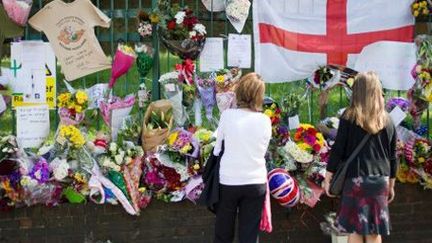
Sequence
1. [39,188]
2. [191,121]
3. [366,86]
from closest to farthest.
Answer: [366,86]
[39,188]
[191,121]

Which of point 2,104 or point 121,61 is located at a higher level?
point 121,61

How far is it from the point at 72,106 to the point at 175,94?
0.88 meters

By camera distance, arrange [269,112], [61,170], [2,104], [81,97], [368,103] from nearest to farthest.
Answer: [368,103]
[61,170]
[81,97]
[2,104]
[269,112]

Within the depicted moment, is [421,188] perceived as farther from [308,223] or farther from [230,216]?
[230,216]

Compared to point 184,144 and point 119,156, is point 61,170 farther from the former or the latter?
point 184,144

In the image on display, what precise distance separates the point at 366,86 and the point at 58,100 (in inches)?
103

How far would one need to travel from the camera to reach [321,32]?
6516 mm

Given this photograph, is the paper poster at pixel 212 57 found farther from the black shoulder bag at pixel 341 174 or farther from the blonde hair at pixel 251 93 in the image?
the black shoulder bag at pixel 341 174

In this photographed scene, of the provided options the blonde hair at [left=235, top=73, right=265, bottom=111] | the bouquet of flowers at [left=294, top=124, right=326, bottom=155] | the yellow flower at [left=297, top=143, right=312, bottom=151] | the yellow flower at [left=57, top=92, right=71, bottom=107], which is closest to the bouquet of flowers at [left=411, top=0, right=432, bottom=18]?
the bouquet of flowers at [left=294, top=124, right=326, bottom=155]

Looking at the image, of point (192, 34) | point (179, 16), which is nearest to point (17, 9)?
point (179, 16)

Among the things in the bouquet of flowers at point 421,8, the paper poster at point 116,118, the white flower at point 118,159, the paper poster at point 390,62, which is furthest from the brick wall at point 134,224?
the bouquet of flowers at point 421,8

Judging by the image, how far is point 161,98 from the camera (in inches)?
248

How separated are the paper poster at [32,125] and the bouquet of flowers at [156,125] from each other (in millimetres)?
862

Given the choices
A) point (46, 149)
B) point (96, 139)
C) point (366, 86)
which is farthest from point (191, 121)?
point (366, 86)
